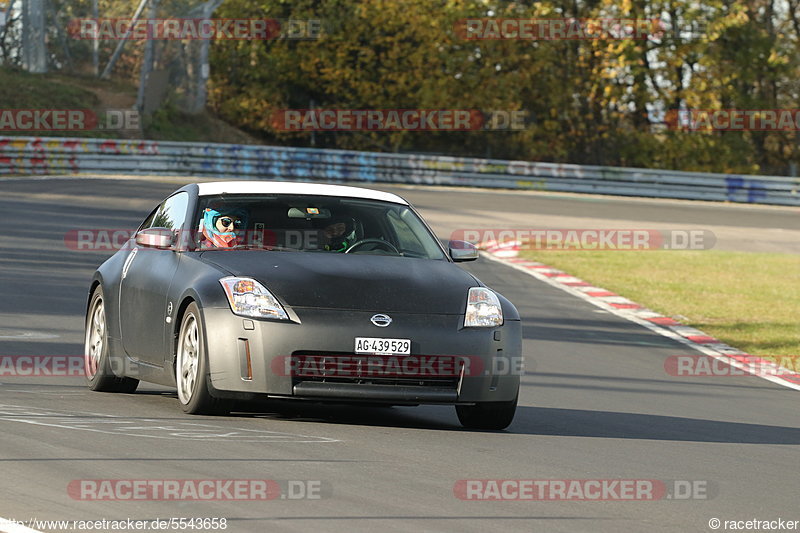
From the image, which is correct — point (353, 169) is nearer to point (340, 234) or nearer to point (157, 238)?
point (340, 234)

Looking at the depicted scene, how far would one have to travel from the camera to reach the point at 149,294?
9242 millimetres

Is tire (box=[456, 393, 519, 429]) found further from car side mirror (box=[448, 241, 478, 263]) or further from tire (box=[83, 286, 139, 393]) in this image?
tire (box=[83, 286, 139, 393])

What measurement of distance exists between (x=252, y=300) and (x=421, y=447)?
4.21ft

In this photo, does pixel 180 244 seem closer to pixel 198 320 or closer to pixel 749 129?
pixel 198 320

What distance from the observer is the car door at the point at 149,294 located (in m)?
9.03

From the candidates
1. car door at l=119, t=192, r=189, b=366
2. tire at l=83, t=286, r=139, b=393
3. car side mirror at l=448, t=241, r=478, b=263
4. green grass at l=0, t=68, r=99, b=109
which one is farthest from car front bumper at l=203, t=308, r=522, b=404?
green grass at l=0, t=68, r=99, b=109

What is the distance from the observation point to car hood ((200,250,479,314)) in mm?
8242

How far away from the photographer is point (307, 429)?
323 inches

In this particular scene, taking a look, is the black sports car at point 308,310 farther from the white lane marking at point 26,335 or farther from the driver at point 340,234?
the white lane marking at point 26,335

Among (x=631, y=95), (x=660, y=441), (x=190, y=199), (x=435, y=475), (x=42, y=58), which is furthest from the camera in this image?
(x=631, y=95)

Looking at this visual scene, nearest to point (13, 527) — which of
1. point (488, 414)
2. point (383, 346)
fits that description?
point (383, 346)

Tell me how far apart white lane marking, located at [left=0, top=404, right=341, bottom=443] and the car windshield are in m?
1.35

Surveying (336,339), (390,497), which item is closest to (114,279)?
(336,339)

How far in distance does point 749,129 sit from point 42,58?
23.4 m
